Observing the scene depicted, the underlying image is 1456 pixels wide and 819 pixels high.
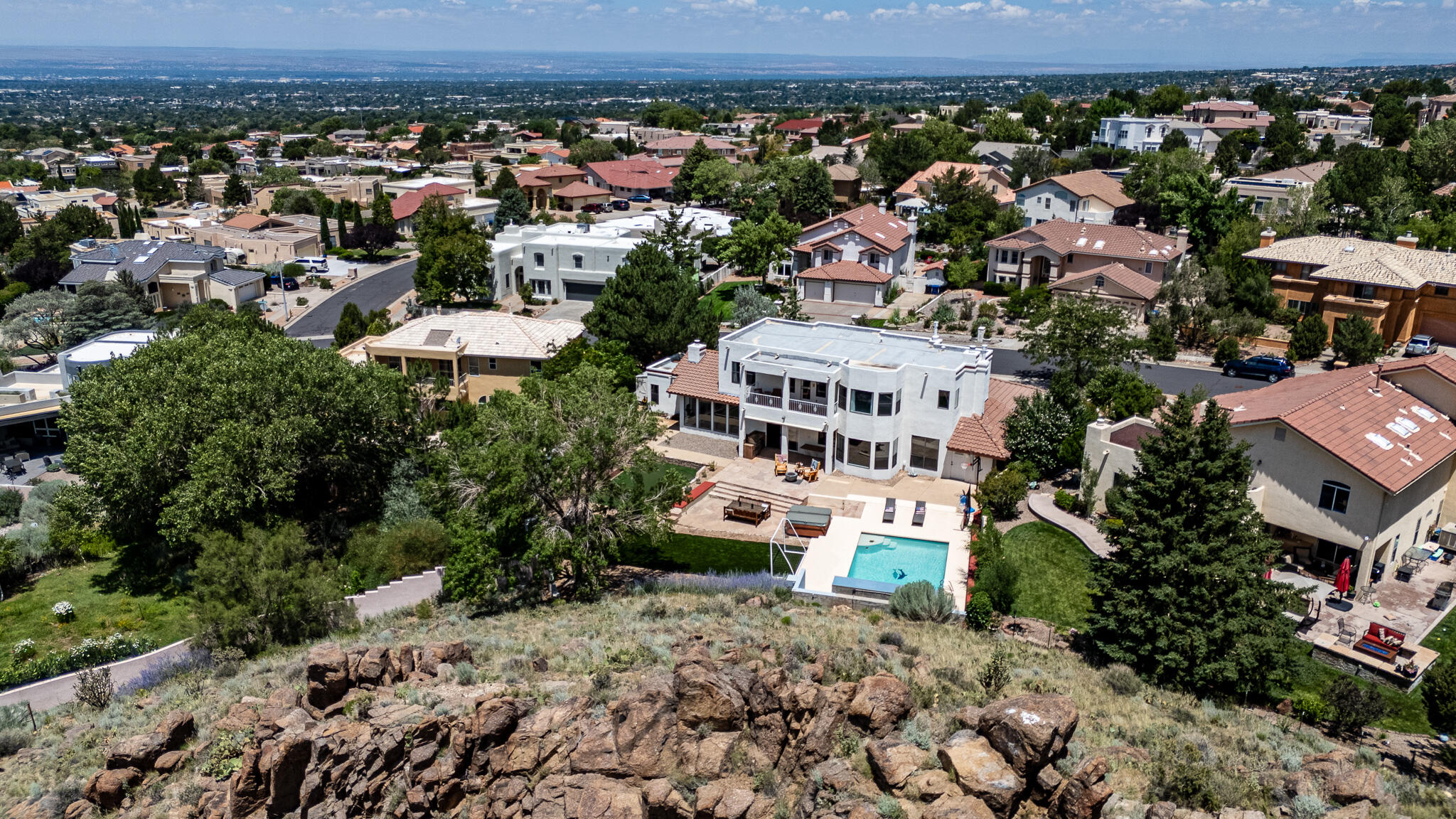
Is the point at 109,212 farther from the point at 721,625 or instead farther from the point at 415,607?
the point at 721,625

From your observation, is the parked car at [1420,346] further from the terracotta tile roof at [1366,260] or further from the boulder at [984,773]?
the boulder at [984,773]

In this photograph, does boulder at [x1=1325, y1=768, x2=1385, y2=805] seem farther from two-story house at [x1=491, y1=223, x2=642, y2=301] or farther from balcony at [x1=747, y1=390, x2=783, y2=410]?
two-story house at [x1=491, y1=223, x2=642, y2=301]

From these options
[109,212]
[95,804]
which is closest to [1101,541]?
[95,804]

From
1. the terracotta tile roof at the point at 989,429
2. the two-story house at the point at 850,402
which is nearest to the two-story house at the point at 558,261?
the two-story house at the point at 850,402

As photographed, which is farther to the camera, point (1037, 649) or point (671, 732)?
point (1037, 649)

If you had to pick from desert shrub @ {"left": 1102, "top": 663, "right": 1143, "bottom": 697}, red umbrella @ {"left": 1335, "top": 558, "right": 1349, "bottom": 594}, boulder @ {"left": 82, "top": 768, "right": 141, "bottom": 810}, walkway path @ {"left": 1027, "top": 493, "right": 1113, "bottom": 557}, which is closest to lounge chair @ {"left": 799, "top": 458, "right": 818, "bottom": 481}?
walkway path @ {"left": 1027, "top": 493, "right": 1113, "bottom": 557}

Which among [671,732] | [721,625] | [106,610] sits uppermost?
[671,732]
